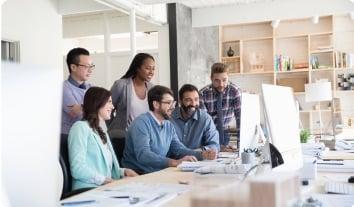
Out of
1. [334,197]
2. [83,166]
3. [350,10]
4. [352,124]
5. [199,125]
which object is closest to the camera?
[334,197]

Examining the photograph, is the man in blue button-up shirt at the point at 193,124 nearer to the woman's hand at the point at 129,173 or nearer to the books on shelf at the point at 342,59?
the woman's hand at the point at 129,173

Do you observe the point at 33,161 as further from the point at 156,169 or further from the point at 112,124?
the point at 112,124

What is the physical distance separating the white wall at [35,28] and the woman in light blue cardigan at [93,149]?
2623 millimetres

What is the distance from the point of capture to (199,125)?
3248mm

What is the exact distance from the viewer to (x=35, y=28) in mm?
5234

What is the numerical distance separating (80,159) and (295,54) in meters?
5.84

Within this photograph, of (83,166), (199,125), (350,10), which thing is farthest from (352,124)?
(83,166)

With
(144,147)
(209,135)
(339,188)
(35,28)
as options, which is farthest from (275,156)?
(35,28)

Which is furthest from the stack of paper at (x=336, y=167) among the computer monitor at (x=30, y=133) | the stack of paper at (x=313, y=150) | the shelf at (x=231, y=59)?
the shelf at (x=231, y=59)

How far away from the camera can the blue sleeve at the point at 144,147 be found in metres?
2.56

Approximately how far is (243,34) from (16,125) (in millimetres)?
7235

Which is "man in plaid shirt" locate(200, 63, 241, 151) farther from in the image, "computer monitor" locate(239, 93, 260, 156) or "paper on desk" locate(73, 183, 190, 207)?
"paper on desk" locate(73, 183, 190, 207)

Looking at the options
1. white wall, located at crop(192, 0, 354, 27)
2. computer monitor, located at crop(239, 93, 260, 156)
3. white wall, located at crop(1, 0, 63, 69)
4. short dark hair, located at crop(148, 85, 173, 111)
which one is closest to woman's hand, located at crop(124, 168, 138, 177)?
short dark hair, located at crop(148, 85, 173, 111)

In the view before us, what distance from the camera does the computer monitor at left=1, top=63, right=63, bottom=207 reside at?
0.62m
